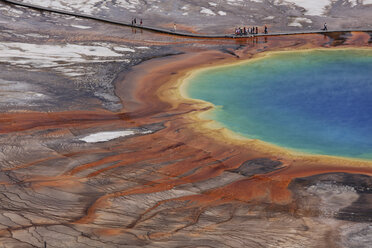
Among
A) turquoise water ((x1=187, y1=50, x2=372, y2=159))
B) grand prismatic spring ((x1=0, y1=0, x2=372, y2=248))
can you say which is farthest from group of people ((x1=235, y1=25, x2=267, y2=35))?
turquoise water ((x1=187, y1=50, x2=372, y2=159))

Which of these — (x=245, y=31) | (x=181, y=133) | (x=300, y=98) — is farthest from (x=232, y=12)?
(x=181, y=133)

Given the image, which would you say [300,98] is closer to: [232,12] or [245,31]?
[245,31]

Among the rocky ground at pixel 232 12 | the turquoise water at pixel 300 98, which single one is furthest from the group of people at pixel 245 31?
the turquoise water at pixel 300 98

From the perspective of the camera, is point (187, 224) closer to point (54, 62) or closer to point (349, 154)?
point (349, 154)

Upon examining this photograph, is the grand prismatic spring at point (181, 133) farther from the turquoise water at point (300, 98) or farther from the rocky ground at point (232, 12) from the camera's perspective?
the rocky ground at point (232, 12)

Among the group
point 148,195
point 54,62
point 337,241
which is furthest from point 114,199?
point 54,62

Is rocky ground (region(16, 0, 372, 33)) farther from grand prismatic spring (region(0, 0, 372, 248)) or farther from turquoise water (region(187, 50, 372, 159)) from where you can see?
turquoise water (region(187, 50, 372, 159))

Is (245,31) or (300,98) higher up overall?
(245,31)

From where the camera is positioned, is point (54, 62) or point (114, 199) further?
point (54, 62)
